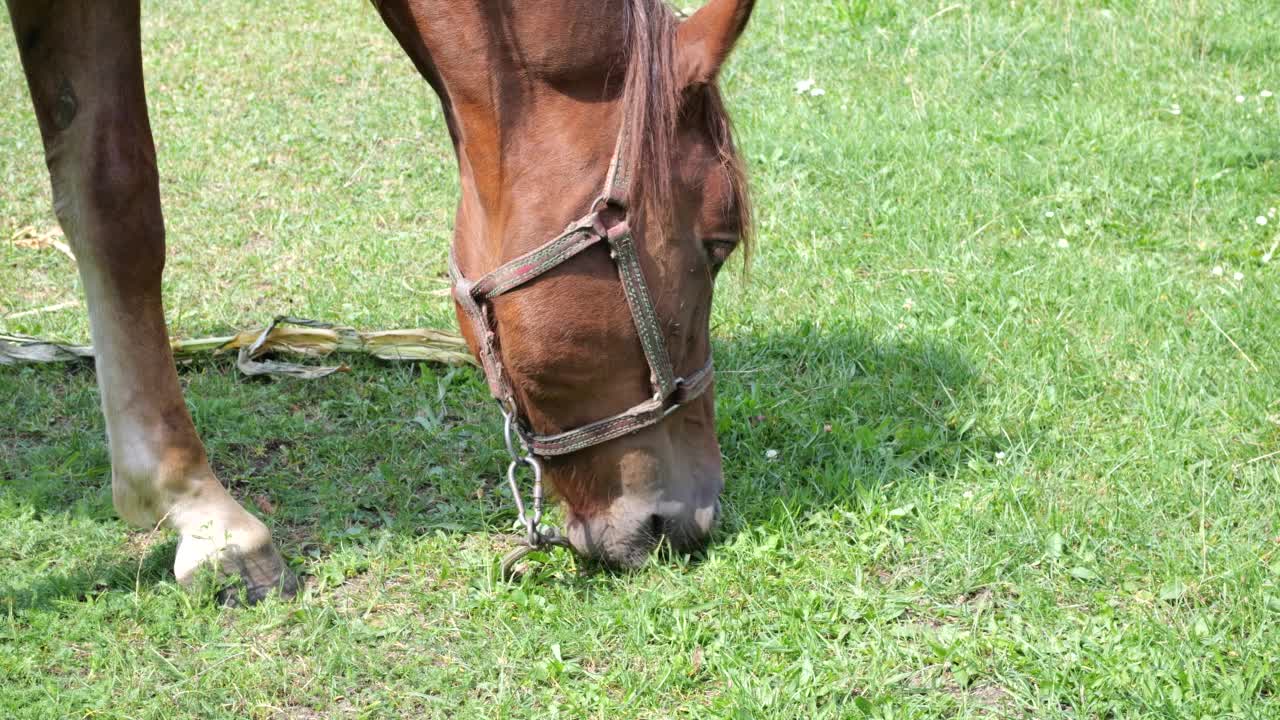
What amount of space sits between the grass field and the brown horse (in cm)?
20

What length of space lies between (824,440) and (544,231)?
1.32 meters

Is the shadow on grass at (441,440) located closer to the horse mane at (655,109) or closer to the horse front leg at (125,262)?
the horse front leg at (125,262)

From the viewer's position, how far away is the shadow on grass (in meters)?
3.19

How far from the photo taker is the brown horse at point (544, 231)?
2422 millimetres

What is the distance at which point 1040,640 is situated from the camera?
2539mm

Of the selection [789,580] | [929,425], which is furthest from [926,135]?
[789,580]

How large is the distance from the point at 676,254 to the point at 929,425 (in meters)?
1.27

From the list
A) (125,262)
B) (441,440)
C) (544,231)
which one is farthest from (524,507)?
(125,262)

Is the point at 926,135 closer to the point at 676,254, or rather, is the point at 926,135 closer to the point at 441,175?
the point at 441,175

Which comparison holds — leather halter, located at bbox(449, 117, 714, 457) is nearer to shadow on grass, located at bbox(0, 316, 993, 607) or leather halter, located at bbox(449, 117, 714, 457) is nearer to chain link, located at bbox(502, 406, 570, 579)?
chain link, located at bbox(502, 406, 570, 579)

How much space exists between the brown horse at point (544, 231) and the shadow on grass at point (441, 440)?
310 mm

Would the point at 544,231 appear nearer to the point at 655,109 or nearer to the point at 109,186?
the point at 655,109

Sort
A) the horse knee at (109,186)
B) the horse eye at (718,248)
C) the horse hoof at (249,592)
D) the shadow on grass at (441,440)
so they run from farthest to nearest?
the shadow on grass at (441,440) < the horse knee at (109,186) < the horse hoof at (249,592) < the horse eye at (718,248)

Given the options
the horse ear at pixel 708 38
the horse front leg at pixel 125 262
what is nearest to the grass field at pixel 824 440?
the horse front leg at pixel 125 262
